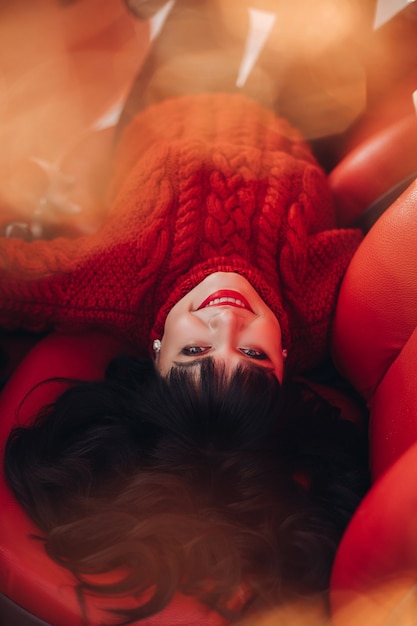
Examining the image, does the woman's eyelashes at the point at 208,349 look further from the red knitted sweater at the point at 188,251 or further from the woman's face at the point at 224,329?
the red knitted sweater at the point at 188,251

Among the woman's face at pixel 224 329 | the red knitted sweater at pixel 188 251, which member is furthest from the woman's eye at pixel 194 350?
the red knitted sweater at pixel 188 251

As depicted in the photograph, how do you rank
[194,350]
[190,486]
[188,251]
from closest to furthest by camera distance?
1. [190,486]
2. [194,350]
3. [188,251]

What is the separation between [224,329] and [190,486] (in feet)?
0.89

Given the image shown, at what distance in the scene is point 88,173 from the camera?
1.45 meters

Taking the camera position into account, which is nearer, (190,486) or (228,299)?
(190,486)

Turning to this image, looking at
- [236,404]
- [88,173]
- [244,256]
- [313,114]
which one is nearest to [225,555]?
[236,404]

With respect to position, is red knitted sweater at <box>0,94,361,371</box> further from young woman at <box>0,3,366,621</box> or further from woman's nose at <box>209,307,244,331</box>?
woman's nose at <box>209,307,244,331</box>

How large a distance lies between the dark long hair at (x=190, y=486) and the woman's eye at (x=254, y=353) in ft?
0.18

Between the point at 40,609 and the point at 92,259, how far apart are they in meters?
0.63

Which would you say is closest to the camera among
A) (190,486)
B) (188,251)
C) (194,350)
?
(190,486)

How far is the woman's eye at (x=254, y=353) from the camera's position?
102 cm

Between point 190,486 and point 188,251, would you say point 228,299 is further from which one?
point 190,486

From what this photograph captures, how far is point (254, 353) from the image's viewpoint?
1026 millimetres

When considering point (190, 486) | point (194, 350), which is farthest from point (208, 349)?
point (190, 486)
